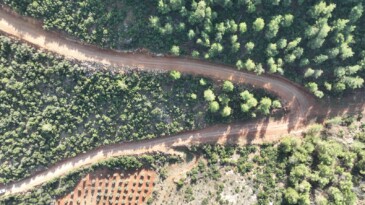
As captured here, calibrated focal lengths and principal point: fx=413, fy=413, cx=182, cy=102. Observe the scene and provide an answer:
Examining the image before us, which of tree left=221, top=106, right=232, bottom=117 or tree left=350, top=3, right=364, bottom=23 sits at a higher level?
tree left=350, top=3, right=364, bottom=23

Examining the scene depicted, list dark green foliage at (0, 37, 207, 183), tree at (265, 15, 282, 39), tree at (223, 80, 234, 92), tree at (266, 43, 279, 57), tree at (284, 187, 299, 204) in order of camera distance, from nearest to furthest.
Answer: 1. tree at (284, 187, 299, 204)
2. tree at (265, 15, 282, 39)
3. dark green foliage at (0, 37, 207, 183)
4. tree at (266, 43, 279, 57)
5. tree at (223, 80, 234, 92)

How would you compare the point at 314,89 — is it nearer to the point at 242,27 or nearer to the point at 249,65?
the point at 249,65

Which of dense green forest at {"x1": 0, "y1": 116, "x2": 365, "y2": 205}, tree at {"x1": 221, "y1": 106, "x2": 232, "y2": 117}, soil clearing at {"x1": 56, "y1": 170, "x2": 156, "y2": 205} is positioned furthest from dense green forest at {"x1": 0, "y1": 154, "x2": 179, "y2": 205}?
tree at {"x1": 221, "y1": 106, "x2": 232, "y2": 117}

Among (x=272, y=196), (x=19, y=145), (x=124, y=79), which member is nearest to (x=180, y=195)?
(x=272, y=196)

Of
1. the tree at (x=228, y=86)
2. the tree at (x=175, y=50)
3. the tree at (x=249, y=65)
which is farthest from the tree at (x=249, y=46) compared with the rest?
the tree at (x=175, y=50)

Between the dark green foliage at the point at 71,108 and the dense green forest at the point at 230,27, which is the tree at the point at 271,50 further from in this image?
the dark green foliage at the point at 71,108

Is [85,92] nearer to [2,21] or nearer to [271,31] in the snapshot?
[2,21]

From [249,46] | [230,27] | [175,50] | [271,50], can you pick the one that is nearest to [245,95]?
[249,46]

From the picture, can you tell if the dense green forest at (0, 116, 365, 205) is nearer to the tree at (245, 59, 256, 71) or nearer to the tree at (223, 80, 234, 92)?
the tree at (223, 80, 234, 92)
